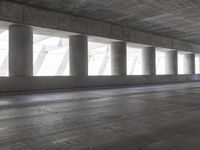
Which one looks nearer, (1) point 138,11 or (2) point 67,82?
(1) point 138,11

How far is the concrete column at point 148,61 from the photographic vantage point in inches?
1093

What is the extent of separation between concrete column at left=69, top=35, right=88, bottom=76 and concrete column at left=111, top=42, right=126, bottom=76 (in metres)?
4.60

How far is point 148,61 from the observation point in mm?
27922

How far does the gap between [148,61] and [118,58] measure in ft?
20.1

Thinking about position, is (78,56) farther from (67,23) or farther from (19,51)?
(19,51)

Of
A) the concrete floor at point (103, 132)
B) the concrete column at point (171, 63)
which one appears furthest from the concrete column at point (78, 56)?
the concrete column at point (171, 63)

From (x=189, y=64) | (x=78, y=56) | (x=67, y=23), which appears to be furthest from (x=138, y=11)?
(x=189, y=64)

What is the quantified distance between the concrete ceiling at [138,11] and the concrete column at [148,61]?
13.7 feet

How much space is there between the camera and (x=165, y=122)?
602 centimetres

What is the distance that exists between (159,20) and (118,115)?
1704 cm

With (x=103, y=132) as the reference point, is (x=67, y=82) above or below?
above

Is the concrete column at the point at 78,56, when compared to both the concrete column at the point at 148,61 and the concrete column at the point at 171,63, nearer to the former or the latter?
the concrete column at the point at 148,61

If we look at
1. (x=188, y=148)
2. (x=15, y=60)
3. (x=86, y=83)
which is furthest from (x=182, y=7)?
(x=188, y=148)

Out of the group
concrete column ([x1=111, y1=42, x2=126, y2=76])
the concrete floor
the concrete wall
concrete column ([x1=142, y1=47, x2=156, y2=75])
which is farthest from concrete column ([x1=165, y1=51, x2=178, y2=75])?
the concrete floor
